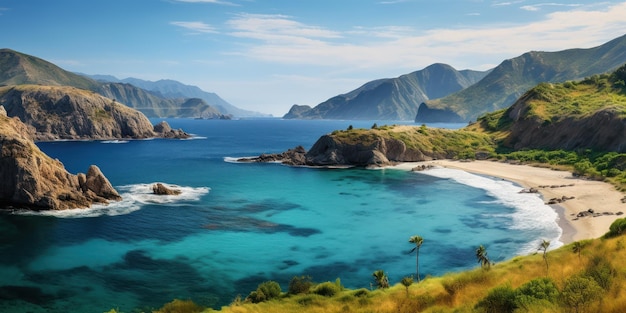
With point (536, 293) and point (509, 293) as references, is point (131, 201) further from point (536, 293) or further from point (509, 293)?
point (536, 293)

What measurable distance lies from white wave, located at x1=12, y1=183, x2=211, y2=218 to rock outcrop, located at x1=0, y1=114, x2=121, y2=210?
2173 mm

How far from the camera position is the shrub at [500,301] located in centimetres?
2461

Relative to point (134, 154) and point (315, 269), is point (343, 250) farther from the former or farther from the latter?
point (134, 154)

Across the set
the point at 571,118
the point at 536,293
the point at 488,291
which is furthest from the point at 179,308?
the point at 571,118

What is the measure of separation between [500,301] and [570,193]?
286ft

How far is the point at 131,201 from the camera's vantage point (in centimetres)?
9306

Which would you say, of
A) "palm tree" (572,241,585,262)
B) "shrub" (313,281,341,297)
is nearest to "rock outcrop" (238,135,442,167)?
"palm tree" (572,241,585,262)

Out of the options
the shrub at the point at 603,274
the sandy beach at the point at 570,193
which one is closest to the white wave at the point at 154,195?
the sandy beach at the point at 570,193

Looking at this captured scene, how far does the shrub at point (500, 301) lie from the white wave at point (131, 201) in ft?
246

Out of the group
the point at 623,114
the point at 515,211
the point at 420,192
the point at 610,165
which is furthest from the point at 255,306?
the point at 623,114

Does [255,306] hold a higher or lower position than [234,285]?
higher

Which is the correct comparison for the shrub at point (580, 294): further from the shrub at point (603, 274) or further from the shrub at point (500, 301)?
the shrub at point (603, 274)

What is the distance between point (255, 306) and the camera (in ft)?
114

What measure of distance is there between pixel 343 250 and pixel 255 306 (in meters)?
32.6
